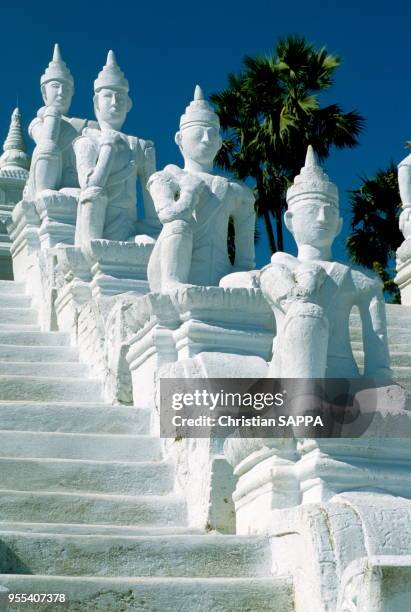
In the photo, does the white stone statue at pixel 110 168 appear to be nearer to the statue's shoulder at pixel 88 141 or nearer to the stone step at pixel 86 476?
the statue's shoulder at pixel 88 141

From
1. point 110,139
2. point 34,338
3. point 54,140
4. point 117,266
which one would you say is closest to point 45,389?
point 34,338

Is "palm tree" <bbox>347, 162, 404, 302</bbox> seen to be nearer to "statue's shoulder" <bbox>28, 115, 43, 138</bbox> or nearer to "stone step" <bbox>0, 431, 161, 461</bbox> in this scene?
"statue's shoulder" <bbox>28, 115, 43, 138</bbox>

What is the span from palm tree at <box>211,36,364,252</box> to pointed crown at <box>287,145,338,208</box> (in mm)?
17714

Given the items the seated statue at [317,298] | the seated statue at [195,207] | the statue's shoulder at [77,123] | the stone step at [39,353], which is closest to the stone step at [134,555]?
the seated statue at [317,298]

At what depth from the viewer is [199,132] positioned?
28.3ft

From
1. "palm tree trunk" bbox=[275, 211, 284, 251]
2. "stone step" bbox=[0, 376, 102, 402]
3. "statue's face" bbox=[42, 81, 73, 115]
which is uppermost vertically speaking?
"palm tree trunk" bbox=[275, 211, 284, 251]

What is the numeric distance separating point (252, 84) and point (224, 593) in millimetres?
21137

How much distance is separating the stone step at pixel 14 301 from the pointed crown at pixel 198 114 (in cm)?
406

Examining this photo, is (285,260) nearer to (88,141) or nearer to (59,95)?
(88,141)

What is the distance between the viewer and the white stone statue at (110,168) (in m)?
11.1

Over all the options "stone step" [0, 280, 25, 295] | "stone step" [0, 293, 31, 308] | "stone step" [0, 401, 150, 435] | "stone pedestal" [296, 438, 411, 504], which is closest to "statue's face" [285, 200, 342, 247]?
"stone pedestal" [296, 438, 411, 504]

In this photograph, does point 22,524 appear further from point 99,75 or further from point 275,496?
point 99,75

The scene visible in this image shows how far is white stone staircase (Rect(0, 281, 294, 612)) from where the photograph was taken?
5172mm

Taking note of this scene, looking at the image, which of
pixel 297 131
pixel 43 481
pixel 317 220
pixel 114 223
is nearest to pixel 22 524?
pixel 43 481
